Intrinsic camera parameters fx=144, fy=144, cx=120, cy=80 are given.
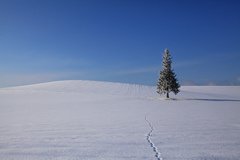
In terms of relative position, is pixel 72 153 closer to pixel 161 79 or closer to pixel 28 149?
pixel 28 149

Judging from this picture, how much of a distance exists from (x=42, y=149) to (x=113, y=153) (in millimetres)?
1698

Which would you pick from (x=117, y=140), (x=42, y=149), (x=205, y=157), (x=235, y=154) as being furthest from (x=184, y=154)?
(x=42, y=149)

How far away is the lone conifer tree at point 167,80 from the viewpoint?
89.5 ft

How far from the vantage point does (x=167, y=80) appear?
1085 inches

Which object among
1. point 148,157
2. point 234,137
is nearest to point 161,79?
point 234,137

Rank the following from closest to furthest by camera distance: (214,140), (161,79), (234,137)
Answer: (214,140)
(234,137)
(161,79)

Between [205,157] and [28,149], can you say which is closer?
Answer: [205,157]

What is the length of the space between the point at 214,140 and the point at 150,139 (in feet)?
5.53

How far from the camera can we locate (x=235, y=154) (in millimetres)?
3006

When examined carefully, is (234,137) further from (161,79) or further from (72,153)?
(161,79)

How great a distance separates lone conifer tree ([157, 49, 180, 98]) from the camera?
2727 cm

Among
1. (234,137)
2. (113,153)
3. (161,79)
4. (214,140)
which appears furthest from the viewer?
(161,79)

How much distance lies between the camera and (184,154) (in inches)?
118

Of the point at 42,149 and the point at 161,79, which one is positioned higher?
the point at 161,79
